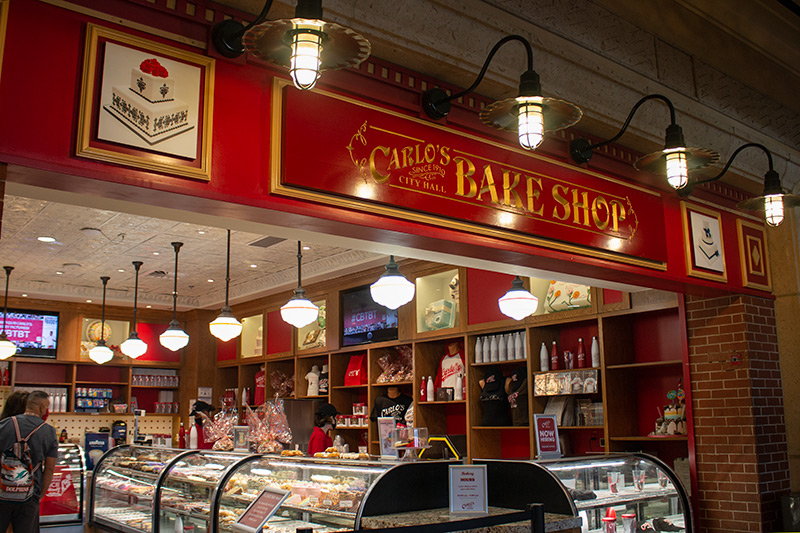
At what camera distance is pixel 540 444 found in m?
4.79

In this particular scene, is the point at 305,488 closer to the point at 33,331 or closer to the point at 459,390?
the point at 459,390

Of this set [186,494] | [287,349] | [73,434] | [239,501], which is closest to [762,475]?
[239,501]

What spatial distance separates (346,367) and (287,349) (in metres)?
1.23

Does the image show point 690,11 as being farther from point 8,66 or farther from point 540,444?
point 8,66

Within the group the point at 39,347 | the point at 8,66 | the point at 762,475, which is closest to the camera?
the point at 8,66

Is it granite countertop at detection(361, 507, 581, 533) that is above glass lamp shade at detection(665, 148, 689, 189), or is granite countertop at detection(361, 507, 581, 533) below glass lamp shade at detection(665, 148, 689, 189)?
below

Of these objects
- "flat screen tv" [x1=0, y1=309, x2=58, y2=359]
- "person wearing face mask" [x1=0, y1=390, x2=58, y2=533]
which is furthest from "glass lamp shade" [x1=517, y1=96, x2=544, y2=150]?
"flat screen tv" [x1=0, y1=309, x2=58, y2=359]

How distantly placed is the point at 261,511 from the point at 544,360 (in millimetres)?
4371

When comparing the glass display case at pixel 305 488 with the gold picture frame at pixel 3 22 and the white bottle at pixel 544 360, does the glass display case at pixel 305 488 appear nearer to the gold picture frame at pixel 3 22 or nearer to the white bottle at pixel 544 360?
the gold picture frame at pixel 3 22

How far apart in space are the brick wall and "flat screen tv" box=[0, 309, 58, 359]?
403 inches

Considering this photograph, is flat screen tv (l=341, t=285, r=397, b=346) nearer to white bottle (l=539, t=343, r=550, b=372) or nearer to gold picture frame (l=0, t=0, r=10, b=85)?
white bottle (l=539, t=343, r=550, b=372)

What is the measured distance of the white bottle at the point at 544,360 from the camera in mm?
7302

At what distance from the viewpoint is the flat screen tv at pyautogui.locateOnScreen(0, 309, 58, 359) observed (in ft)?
37.5

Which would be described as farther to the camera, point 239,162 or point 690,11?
point 690,11
